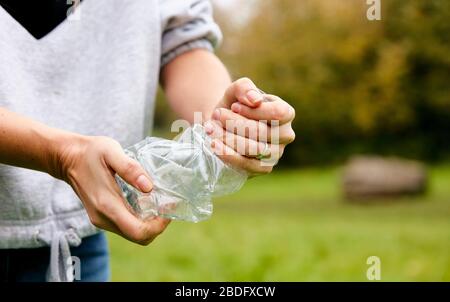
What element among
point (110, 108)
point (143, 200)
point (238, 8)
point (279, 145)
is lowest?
point (143, 200)

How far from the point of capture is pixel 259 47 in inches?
848

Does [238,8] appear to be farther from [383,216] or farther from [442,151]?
[383,216]

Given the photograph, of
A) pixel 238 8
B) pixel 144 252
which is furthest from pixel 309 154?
pixel 144 252

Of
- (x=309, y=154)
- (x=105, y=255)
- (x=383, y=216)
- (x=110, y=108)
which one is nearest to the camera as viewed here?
(x=110, y=108)

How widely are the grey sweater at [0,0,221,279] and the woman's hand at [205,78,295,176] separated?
404 mm

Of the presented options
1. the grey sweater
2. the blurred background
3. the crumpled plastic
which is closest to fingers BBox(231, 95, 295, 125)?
the crumpled plastic

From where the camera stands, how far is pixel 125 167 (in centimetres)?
141

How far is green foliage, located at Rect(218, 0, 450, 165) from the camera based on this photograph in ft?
59.8

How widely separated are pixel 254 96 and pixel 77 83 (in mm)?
595

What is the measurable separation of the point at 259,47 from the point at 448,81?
5.95 metres

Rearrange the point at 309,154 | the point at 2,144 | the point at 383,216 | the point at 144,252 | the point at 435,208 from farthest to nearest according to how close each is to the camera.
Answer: the point at 309,154
the point at 435,208
the point at 383,216
the point at 144,252
the point at 2,144

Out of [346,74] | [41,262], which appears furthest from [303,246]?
[346,74]

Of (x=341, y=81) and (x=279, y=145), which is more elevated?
(x=341, y=81)

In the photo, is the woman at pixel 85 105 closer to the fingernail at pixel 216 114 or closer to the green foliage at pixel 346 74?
the fingernail at pixel 216 114
